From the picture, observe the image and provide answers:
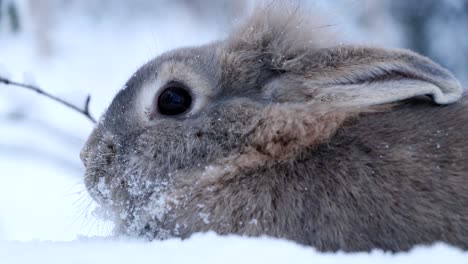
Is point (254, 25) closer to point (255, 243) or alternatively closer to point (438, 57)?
point (255, 243)

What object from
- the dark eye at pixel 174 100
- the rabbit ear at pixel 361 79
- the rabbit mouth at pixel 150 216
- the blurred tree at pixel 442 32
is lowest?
the rabbit mouth at pixel 150 216

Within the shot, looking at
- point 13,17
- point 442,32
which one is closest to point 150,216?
point 442,32

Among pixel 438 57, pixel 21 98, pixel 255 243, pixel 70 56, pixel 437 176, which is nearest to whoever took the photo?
pixel 255 243

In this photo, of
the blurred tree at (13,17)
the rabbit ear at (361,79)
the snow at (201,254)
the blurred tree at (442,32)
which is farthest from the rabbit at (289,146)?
the blurred tree at (13,17)

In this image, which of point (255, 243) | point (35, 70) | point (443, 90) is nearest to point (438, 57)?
point (443, 90)

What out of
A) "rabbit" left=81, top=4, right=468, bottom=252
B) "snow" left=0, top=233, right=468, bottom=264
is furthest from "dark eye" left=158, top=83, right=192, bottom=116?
"snow" left=0, top=233, right=468, bottom=264

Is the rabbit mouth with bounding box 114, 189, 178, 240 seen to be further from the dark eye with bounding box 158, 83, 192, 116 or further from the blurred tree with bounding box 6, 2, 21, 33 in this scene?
the blurred tree with bounding box 6, 2, 21, 33

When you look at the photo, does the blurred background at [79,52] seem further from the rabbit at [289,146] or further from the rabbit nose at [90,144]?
the rabbit at [289,146]
